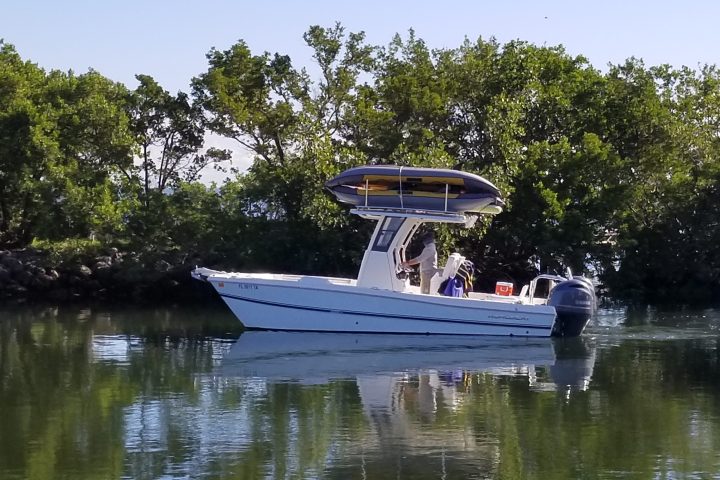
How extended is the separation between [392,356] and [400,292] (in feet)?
8.69

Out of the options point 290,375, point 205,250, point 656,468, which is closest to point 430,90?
point 205,250

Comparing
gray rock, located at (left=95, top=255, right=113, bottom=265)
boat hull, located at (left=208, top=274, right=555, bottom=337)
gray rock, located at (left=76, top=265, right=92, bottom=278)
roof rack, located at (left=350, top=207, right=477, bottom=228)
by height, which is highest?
roof rack, located at (left=350, top=207, right=477, bottom=228)

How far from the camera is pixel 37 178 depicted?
1288 inches

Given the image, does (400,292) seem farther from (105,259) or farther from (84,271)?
(84,271)

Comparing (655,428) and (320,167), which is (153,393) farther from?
(320,167)

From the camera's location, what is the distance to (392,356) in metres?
21.0

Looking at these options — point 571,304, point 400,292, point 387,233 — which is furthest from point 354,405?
point 571,304

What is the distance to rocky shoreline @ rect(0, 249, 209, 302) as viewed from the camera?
1283 inches

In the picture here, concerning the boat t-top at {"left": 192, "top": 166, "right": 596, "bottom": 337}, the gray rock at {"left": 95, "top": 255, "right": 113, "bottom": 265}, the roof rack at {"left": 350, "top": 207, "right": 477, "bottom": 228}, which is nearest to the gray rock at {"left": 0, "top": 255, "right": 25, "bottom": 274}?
the gray rock at {"left": 95, "top": 255, "right": 113, "bottom": 265}

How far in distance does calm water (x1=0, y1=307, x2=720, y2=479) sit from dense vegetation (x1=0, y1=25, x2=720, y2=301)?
6.97 meters

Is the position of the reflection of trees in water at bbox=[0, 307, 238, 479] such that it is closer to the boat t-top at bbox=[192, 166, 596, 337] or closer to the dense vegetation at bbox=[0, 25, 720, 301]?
the boat t-top at bbox=[192, 166, 596, 337]

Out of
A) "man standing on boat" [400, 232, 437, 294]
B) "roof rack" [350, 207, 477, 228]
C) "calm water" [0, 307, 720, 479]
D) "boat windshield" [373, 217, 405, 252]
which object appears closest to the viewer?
"calm water" [0, 307, 720, 479]

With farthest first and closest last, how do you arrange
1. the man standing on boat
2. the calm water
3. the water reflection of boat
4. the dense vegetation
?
the dense vegetation → the man standing on boat → the water reflection of boat → the calm water

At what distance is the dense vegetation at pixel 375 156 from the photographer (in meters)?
31.5
